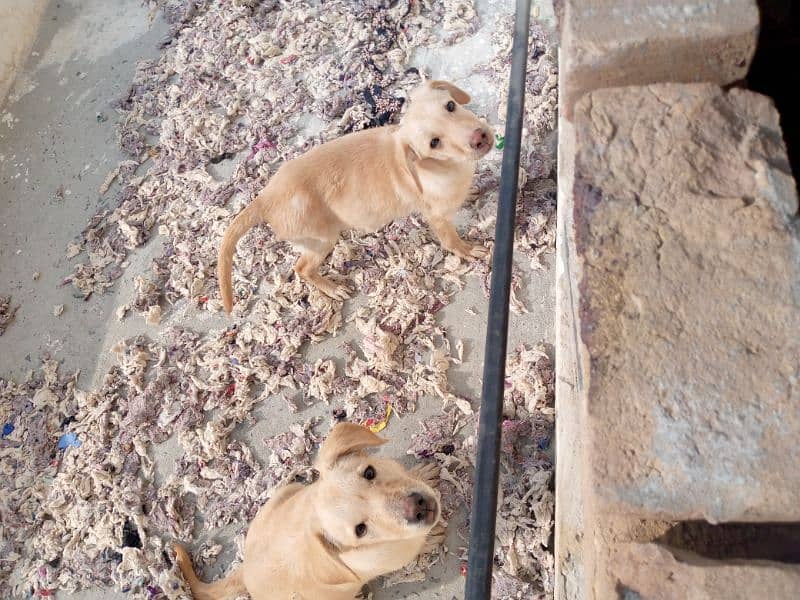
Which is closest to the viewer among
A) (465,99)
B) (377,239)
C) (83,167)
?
(465,99)

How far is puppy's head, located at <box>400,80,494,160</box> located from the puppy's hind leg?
70 centimetres

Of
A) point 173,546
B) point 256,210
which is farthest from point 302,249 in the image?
point 173,546

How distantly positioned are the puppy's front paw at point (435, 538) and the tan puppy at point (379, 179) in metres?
1.32

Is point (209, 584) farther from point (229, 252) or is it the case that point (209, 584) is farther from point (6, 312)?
point (6, 312)

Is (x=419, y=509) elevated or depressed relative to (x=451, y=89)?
depressed

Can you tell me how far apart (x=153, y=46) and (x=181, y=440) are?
3.02 metres

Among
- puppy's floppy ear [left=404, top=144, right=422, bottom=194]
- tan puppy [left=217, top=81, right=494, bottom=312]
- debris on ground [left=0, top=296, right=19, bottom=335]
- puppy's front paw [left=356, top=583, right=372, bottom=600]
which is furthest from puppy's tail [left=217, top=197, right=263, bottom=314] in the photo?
debris on ground [left=0, top=296, right=19, bottom=335]

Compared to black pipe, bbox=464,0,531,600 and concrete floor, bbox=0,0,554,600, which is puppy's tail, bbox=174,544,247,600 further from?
black pipe, bbox=464,0,531,600

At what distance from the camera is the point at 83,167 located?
4.06 metres

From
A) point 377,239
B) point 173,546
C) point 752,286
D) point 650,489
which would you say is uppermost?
point 752,286

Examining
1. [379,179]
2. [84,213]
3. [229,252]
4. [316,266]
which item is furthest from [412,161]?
[84,213]

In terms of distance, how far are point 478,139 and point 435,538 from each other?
1.71 meters

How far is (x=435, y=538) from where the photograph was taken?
2.55 meters

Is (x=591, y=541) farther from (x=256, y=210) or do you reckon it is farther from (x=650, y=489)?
(x=256, y=210)
